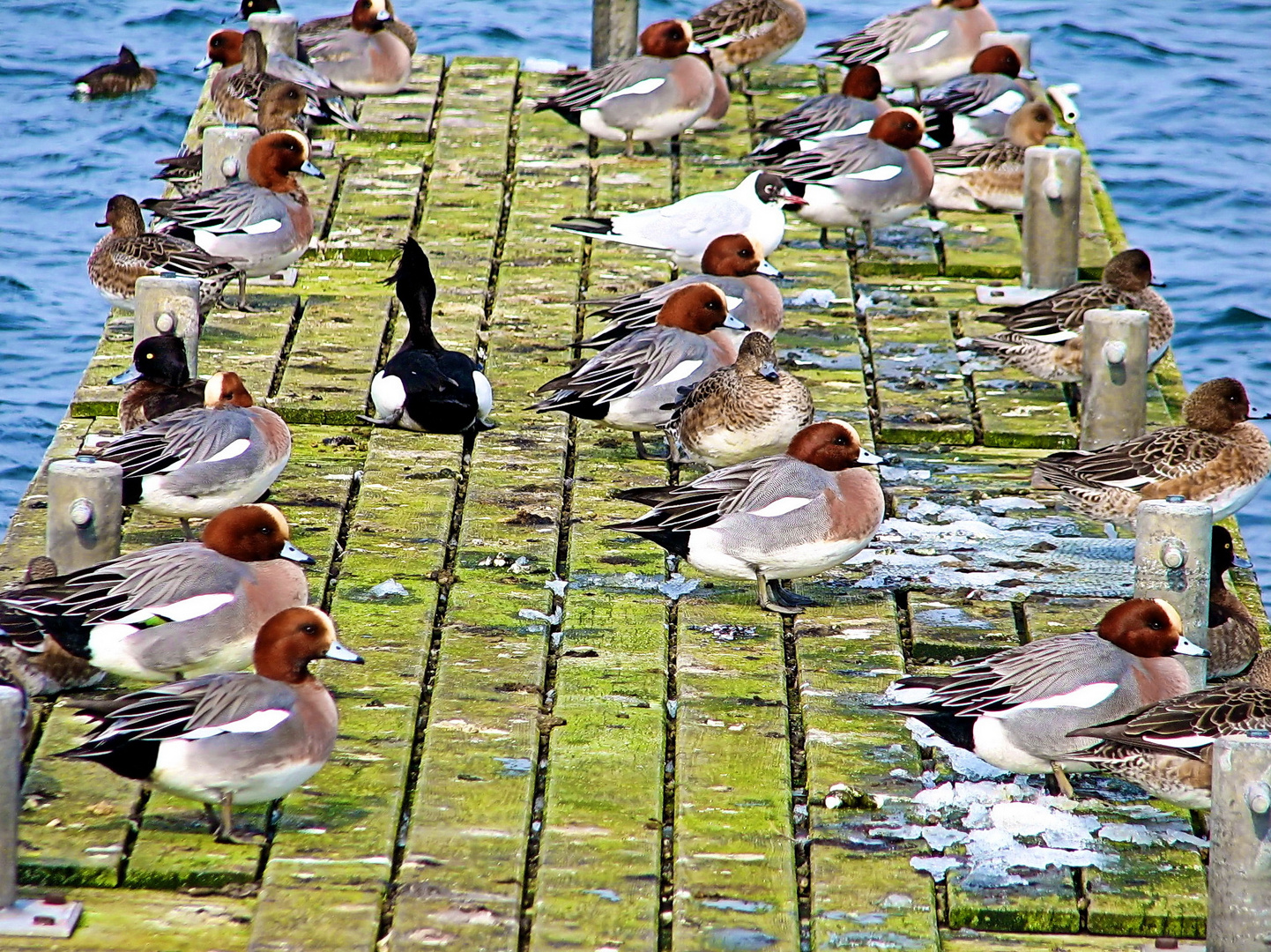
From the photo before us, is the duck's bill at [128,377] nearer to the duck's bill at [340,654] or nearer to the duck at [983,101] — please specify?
the duck's bill at [340,654]

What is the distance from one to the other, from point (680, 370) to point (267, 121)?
4.35m

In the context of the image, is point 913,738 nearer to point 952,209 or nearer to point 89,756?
point 89,756

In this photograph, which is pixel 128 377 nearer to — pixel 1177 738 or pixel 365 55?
pixel 1177 738

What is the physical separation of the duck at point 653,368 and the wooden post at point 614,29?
5.75 meters

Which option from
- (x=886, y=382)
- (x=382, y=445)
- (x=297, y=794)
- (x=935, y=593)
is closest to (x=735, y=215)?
(x=886, y=382)

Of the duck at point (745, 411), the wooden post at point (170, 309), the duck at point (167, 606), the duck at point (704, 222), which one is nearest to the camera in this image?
the duck at point (167, 606)

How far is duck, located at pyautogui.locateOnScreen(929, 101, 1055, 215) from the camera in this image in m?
10.8

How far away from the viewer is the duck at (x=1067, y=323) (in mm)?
8195

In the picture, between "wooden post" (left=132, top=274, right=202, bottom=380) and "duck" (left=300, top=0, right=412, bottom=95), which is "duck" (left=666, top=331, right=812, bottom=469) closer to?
"wooden post" (left=132, top=274, right=202, bottom=380)

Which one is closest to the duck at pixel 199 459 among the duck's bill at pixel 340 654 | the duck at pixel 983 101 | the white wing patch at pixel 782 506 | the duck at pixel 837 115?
the duck's bill at pixel 340 654

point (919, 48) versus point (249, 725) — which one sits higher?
point (249, 725)

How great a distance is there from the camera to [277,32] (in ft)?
40.8

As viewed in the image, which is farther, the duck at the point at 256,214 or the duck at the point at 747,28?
the duck at the point at 747,28

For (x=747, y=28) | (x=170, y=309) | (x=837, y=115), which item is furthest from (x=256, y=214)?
(x=747, y=28)
